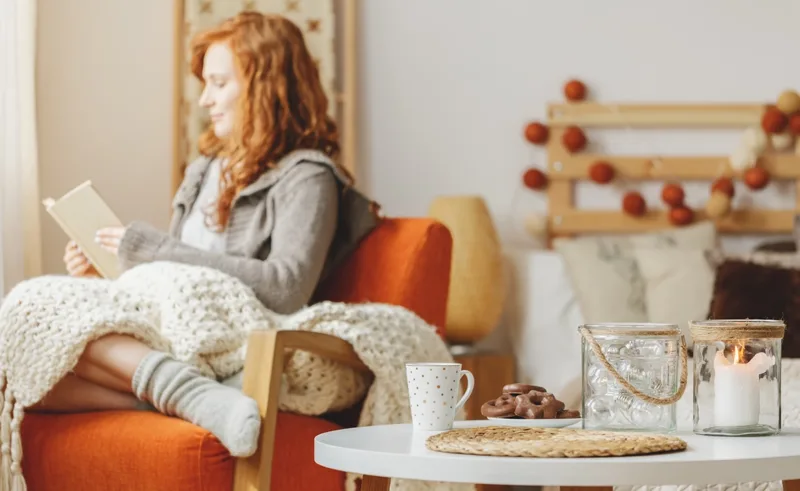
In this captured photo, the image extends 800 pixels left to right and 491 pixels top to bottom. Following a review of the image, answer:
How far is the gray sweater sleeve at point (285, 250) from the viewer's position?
2.01 m

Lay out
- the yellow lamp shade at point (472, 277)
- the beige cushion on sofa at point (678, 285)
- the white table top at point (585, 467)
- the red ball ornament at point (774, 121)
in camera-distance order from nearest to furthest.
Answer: the white table top at point (585, 467) < the beige cushion on sofa at point (678, 285) < the yellow lamp shade at point (472, 277) < the red ball ornament at point (774, 121)

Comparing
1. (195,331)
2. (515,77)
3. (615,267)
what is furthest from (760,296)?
(195,331)

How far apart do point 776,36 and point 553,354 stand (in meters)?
1.23

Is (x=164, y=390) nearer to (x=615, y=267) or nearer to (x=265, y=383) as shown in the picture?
(x=265, y=383)

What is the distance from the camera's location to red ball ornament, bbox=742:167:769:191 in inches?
129

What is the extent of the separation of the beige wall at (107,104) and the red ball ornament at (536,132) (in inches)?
41.1

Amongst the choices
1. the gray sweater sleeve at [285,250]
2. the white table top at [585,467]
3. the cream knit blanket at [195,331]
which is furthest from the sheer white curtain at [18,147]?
the white table top at [585,467]

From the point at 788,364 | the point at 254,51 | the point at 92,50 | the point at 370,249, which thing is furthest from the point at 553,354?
the point at 92,50

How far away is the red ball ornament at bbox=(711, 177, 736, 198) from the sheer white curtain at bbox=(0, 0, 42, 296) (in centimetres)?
190

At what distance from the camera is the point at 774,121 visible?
3283 mm

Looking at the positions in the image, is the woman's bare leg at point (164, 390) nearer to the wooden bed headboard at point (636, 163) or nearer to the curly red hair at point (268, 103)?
the curly red hair at point (268, 103)

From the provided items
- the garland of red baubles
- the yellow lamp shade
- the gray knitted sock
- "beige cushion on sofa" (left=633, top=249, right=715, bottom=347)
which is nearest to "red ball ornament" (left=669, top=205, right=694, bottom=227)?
the garland of red baubles

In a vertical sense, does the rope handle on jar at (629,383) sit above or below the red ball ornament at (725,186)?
below

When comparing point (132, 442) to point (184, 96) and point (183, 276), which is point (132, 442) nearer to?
point (183, 276)
